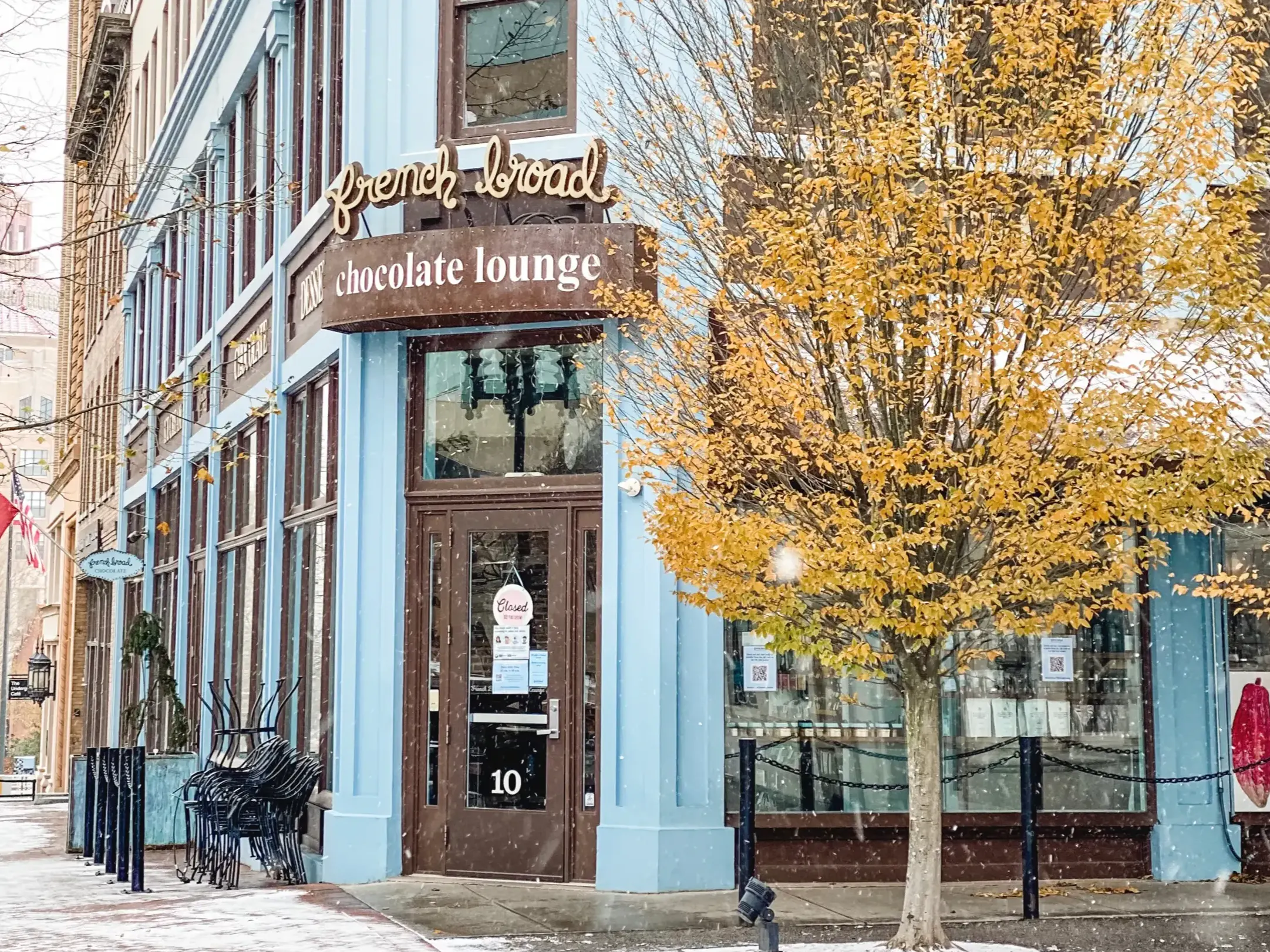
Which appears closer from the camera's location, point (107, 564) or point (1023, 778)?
point (1023, 778)

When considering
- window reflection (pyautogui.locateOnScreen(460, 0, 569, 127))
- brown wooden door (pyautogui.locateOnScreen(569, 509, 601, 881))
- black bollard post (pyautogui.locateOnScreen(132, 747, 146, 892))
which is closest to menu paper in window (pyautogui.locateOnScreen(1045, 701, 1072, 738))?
brown wooden door (pyautogui.locateOnScreen(569, 509, 601, 881))

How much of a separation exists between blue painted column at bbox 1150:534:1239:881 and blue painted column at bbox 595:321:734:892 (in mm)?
3455

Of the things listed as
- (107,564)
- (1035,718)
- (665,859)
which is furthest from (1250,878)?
(107,564)

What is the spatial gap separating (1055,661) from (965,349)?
4.88 m

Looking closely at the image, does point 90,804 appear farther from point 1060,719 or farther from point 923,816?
point 923,816

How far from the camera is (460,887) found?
11.9 meters

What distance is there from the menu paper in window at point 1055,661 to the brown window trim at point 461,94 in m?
5.36

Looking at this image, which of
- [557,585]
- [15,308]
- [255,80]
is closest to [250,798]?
[557,585]

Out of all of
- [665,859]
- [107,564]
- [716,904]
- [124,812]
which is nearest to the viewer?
[716,904]

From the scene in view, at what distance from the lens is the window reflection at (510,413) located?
12.5 m

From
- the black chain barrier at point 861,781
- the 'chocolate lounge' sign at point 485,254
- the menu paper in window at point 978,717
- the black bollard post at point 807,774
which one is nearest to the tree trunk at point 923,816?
the black chain barrier at point 861,781

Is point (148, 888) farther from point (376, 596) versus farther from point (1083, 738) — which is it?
point (1083, 738)

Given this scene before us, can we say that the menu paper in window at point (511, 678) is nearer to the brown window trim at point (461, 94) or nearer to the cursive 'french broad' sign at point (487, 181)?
the cursive 'french broad' sign at point (487, 181)

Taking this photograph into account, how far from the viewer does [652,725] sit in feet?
38.8
